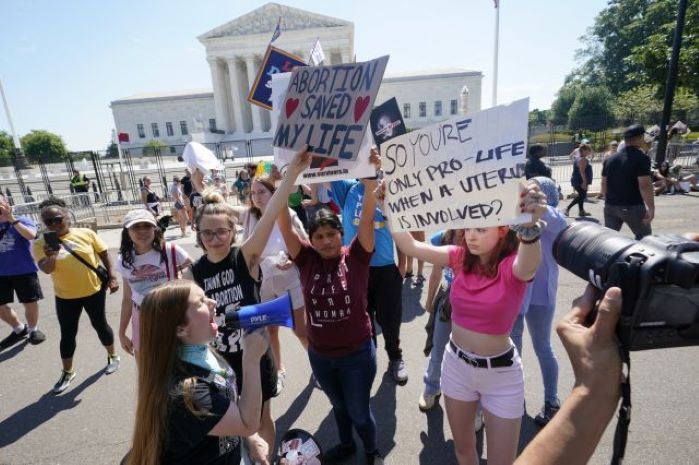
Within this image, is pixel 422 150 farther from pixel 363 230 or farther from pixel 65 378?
pixel 65 378

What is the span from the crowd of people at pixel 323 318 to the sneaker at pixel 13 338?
0.80m

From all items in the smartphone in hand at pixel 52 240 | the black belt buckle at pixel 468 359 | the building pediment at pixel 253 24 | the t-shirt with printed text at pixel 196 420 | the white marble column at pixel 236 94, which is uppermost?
the building pediment at pixel 253 24

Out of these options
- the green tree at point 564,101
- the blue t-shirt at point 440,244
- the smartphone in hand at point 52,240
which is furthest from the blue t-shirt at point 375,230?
the green tree at point 564,101

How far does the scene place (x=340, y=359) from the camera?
2332 mm

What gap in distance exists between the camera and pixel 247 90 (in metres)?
59.4

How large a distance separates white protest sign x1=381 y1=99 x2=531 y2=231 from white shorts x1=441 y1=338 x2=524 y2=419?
77 centimetres

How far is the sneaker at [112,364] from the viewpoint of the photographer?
4027 mm

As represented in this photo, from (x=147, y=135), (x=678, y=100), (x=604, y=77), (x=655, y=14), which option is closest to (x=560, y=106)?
(x=604, y=77)

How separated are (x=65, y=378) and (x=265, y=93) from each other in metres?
3.41

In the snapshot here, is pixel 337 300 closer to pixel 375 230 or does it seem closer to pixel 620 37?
pixel 375 230

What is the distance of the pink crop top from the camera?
1948 mm

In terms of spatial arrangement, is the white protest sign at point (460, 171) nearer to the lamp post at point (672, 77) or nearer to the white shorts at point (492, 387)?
the white shorts at point (492, 387)

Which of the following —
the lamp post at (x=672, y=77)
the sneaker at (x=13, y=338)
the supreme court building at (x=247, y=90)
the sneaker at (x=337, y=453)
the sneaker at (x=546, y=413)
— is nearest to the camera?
the sneaker at (x=337, y=453)

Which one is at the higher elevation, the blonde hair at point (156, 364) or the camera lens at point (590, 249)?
the camera lens at point (590, 249)
